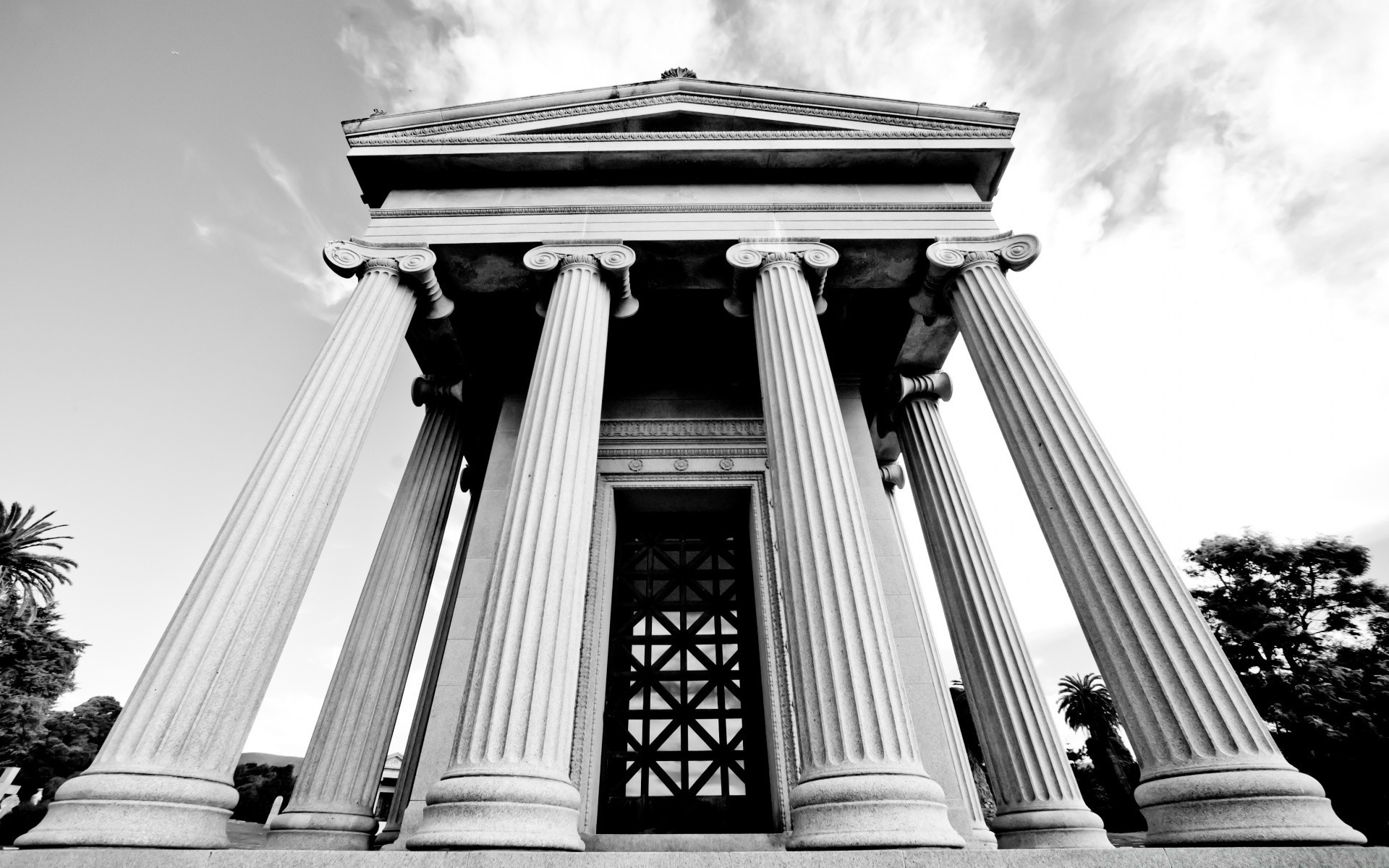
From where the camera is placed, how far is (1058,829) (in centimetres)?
1128

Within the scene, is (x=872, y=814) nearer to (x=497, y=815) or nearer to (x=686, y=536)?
(x=497, y=815)

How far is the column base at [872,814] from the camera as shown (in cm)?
679

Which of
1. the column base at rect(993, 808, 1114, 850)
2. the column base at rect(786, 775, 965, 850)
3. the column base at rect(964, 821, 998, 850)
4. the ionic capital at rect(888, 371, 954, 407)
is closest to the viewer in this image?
the column base at rect(786, 775, 965, 850)

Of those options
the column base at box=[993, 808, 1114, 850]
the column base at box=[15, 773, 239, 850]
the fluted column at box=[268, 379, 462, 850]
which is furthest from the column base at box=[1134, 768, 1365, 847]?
the fluted column at box=[268, 379, 462, 850]

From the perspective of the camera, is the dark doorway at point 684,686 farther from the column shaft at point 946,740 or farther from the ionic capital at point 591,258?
the ionic capital at point 591,258

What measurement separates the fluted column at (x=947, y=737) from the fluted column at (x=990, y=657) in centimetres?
53

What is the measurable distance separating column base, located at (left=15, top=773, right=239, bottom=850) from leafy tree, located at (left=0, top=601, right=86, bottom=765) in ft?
154

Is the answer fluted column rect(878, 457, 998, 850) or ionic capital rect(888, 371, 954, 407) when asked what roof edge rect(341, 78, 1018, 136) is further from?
fluted column rect(878, 457, 998, 850)

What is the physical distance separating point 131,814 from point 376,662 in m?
6.74

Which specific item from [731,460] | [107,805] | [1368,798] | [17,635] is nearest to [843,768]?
[107,805]

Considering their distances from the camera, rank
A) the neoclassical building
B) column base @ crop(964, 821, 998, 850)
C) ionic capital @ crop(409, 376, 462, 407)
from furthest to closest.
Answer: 1. ionic capital @ crop(409, 376, 462, 407)
2. column base @ crop(964, 821, 998, 850)
3. the neoclassical building

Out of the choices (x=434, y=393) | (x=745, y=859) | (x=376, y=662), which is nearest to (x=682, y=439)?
(x=434, y=393)

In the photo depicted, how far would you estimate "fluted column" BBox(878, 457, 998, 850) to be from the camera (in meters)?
11.6

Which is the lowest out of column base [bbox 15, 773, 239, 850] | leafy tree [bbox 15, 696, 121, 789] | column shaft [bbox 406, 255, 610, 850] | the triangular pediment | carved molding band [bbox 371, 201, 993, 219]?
column base [bbox 15, 773, 239, 850]
